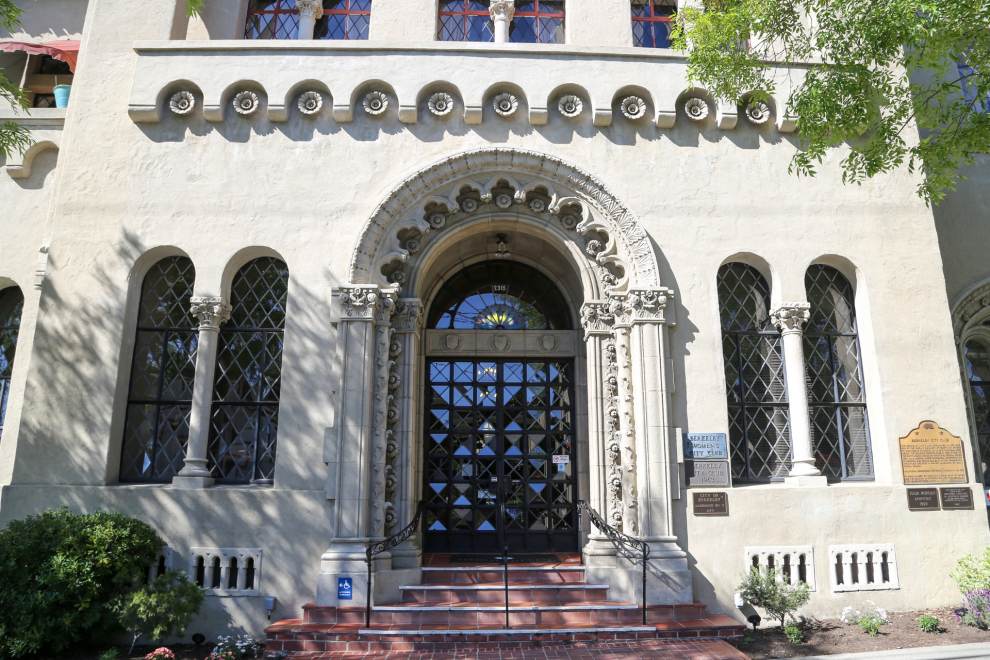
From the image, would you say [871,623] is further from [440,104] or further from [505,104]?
[440,104]

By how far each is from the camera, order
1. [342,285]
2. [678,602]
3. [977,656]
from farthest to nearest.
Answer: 1. [342,285]
2. [678,602]
3. [977,656]

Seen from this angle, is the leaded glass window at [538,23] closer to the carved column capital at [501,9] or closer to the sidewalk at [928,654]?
the carved column capital at [501,9]

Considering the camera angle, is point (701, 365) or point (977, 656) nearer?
point (977, 656)

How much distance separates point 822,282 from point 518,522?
628 cm

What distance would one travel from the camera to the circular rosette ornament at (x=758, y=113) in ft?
34.2

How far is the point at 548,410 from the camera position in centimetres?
1115

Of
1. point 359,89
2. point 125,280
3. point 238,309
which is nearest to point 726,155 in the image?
point 359,89

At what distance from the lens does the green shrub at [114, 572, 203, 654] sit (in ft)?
24.6

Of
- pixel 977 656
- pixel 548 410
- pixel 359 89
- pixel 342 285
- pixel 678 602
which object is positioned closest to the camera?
pixel 977 656

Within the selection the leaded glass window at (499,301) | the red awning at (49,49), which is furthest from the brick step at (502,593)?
the red awning at (49,49)

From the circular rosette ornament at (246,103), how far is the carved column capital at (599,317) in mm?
6038

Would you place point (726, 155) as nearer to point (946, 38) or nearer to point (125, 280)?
point (946, 38)

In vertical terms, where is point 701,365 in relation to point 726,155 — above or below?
below

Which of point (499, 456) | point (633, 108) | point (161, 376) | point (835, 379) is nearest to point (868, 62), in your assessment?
point (633, 108)
